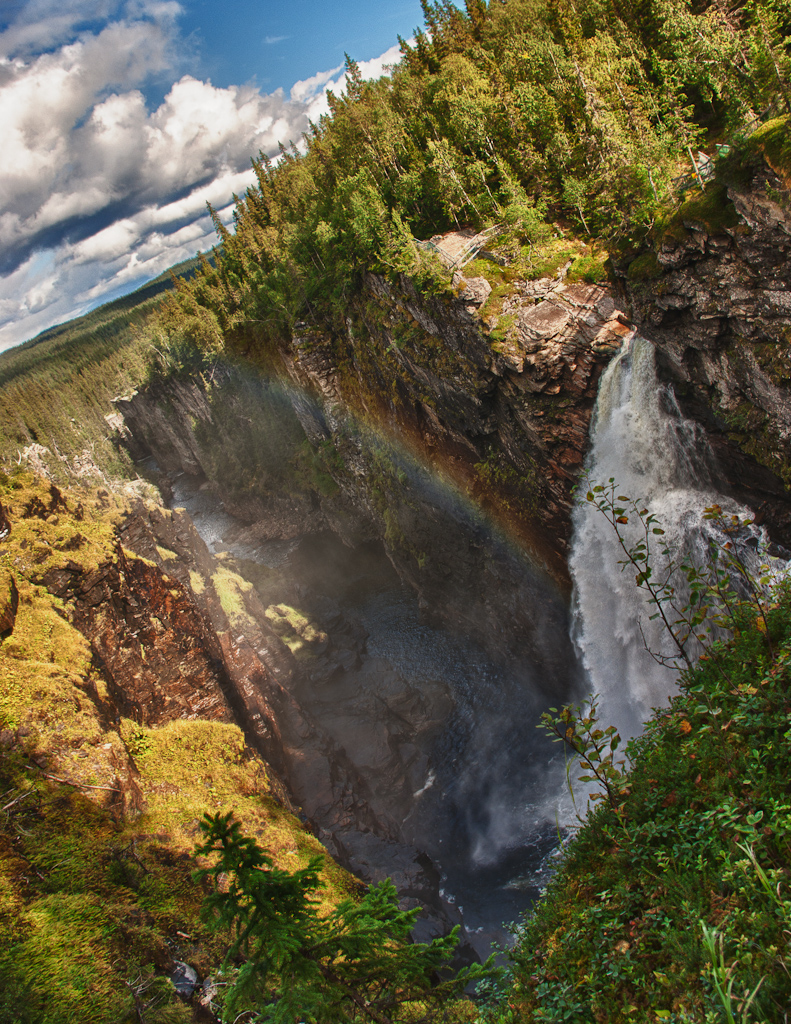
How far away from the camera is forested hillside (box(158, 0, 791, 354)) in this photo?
77.9 ft

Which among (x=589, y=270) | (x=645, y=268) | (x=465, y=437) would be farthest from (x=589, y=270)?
(x=465, y=437)

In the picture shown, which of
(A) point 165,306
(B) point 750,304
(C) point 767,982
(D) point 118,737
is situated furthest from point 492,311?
(A) point 165,306

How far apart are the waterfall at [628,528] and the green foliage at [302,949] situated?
17.3 meters

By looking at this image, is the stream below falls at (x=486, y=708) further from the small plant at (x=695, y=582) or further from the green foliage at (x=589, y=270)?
the green foliage at (x=589, y=270)

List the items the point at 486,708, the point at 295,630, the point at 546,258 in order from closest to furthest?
the point at 546,258 → the point at 486,708 → the point at 295,630

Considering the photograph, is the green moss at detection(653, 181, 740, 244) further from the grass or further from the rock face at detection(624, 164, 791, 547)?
the grass

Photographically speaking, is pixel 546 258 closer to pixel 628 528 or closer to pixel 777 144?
pixel 777 144

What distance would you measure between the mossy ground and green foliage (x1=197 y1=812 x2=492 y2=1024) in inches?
234

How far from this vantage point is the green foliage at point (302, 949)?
5691mm

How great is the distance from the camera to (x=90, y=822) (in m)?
13.4

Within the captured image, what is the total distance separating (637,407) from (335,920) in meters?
23.3

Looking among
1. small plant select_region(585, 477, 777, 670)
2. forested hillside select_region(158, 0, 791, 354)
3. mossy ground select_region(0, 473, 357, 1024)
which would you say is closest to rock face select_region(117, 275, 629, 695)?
forested hillside select_region(158, 0, 791, 354)

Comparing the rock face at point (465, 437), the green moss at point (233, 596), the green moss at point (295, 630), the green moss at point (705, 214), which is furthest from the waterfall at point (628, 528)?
the green moss at point (233, 596)

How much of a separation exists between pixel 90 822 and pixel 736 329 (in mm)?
26404
